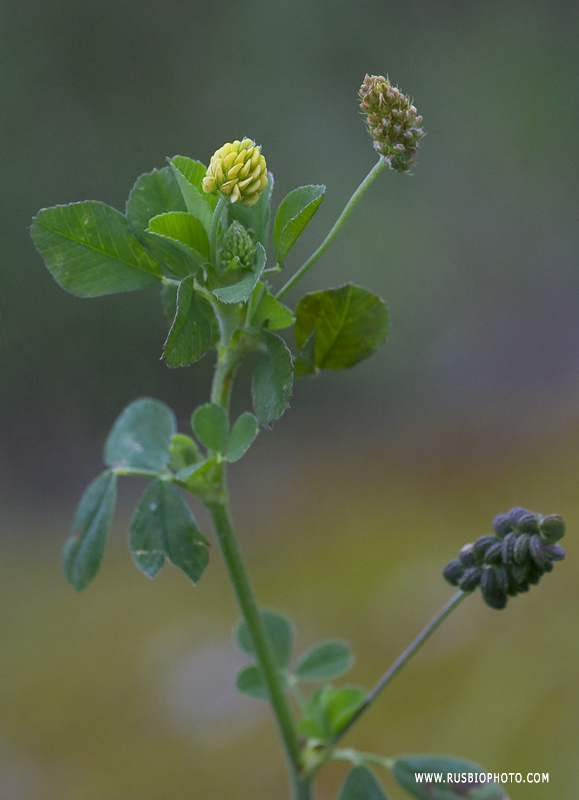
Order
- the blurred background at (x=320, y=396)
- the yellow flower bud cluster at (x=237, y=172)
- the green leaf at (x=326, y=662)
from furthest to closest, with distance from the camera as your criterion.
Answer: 1. the blurred background at (x=320, y=396)
2. the green leaf at (x=326, y=662)
3. the yellow flower bud cluster at (x=237, y=172)

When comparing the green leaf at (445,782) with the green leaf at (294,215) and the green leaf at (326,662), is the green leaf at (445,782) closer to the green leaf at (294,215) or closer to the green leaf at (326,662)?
the green leaf at (326,662)

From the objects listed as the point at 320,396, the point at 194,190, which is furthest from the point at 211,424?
the point at 320,396

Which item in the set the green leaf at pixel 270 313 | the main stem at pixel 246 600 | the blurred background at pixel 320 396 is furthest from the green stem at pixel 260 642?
the blurred background at pixel 320 396

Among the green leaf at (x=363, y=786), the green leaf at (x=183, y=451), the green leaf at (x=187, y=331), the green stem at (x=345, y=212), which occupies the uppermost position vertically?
the green stem at (x=345, y=212)

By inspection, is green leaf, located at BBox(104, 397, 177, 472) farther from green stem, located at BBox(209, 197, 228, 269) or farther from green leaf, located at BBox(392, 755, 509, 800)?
green leaf, located at BBox(392, 755, 509, 800)

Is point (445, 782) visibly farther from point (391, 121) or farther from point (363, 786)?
point (391, 121)
